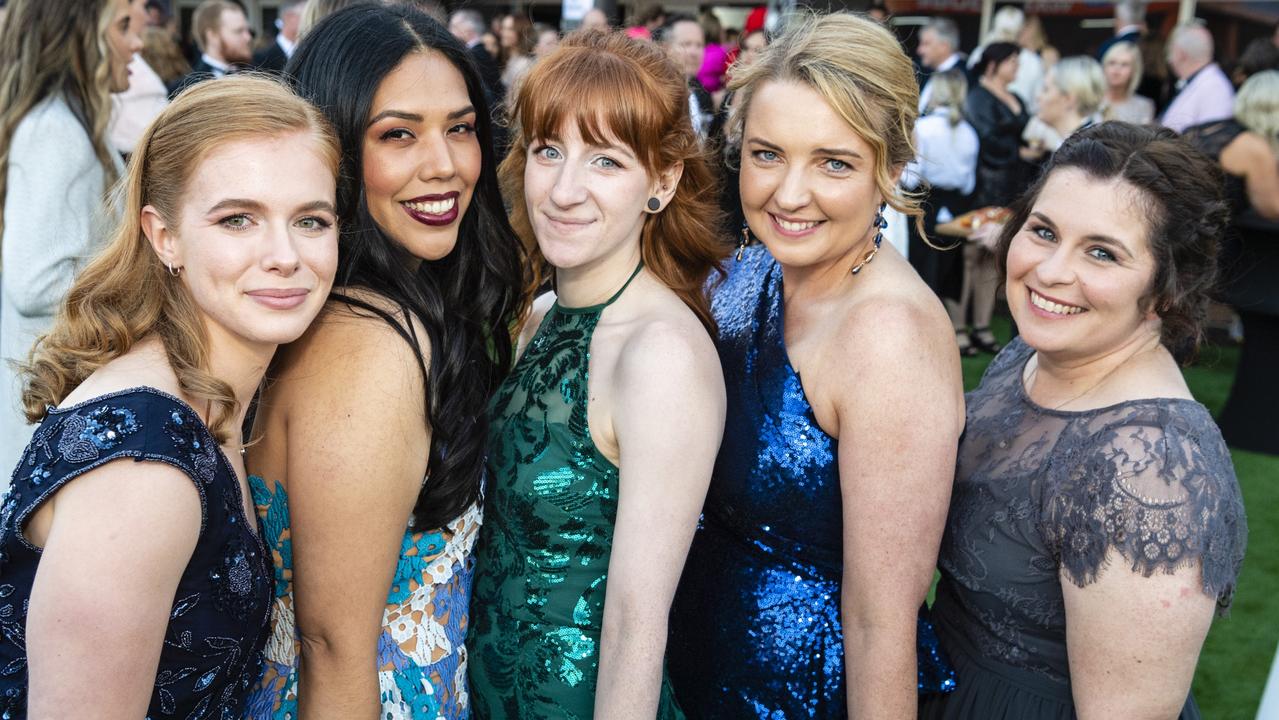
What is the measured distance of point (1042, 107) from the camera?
786cm

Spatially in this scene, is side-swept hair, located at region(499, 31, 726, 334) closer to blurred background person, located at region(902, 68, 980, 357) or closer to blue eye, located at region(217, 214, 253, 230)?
blue eye, located at region(217, 214, 253, 230)

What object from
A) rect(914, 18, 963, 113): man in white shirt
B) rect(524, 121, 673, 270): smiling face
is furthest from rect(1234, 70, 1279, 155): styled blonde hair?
rect(524, 121, 673, 270): smiling face

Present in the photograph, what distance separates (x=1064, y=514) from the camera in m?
1.96

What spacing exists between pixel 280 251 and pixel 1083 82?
23.5ft

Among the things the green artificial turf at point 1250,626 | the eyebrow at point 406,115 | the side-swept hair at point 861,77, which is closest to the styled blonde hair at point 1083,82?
the green artificial turf at point 1250,626

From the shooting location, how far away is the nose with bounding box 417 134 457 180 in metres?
2.16

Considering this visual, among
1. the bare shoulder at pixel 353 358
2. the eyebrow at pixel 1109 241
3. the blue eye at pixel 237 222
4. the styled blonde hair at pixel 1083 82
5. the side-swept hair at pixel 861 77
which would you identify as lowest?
the styled blonde hair at pixel 1083 82

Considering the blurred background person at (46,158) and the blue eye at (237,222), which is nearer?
the blue eye at (237,222)

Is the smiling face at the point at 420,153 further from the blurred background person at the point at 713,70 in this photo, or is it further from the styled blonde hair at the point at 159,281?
the blurred background person at the point at 713,70

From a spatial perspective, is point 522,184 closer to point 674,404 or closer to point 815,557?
point 674,404

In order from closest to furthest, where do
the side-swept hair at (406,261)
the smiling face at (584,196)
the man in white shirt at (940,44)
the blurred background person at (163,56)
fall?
the side-swept hair at (406,261) < the smiling face at (584,196) < the blurred background person at (163,56) < the man in white shirt at (940,44)

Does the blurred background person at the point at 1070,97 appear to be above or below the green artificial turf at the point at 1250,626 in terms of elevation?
above

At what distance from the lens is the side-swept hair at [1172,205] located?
2.03 m

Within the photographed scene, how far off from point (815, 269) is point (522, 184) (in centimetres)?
73
